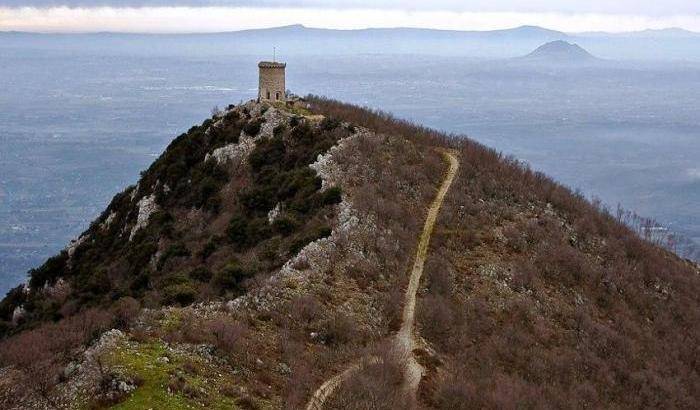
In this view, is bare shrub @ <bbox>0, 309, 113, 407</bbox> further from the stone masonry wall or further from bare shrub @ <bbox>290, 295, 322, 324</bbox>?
the stone masonry wall

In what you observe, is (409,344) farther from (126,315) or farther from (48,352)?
(48,352)

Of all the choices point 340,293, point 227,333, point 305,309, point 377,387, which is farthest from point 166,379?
point 340,293

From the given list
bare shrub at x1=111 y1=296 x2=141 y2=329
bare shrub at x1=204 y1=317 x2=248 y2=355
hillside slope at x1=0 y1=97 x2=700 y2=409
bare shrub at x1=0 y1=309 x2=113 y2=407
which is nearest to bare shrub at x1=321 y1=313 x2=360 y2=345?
hillside slope at x1=0 y1=97 x2=700 y2=409

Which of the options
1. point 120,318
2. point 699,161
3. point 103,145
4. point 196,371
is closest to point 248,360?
point 196,371

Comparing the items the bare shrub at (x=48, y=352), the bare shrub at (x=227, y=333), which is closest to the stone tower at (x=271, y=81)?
the bare shrub at (x=48, y=352)

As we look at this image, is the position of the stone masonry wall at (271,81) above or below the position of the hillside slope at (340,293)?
above

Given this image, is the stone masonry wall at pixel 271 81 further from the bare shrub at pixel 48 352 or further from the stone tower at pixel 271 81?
the bare shrub at pixel 48 352
